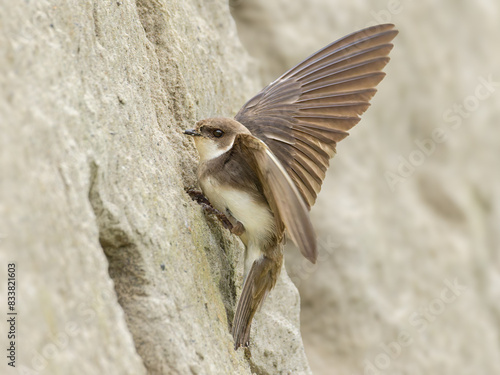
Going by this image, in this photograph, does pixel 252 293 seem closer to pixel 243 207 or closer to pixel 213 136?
pixel 243 207

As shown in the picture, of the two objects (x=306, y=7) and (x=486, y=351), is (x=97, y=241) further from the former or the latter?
(x=486, y=351)

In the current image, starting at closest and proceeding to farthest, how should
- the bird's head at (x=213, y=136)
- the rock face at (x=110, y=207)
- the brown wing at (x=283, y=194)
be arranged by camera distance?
the rock face at (x=110, y=207), the brown wing at (x=283, y=194), the bird's head at (x=213, y=136)

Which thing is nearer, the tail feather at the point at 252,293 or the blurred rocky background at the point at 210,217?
the blurred rocky background at the point at 210,217

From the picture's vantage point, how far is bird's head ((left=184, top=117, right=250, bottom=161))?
266 cm

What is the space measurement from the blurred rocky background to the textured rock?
15mm

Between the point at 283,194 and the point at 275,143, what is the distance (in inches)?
28.0

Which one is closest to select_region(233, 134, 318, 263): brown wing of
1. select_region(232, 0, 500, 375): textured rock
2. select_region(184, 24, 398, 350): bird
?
select_region(184, 24, 398, 350): bird

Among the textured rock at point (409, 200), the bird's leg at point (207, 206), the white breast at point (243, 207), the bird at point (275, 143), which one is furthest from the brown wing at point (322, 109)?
the textured rock at point (409, 200)

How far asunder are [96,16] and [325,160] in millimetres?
1087

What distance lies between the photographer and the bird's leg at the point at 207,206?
2611 millimetres

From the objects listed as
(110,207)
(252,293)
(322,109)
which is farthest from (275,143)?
(110,207)

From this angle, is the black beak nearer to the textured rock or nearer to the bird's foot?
the bird's foot

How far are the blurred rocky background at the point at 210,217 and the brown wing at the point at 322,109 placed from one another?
1.09ft

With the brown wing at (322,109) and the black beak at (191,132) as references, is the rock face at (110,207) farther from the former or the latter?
the brown wing at (322,109)
